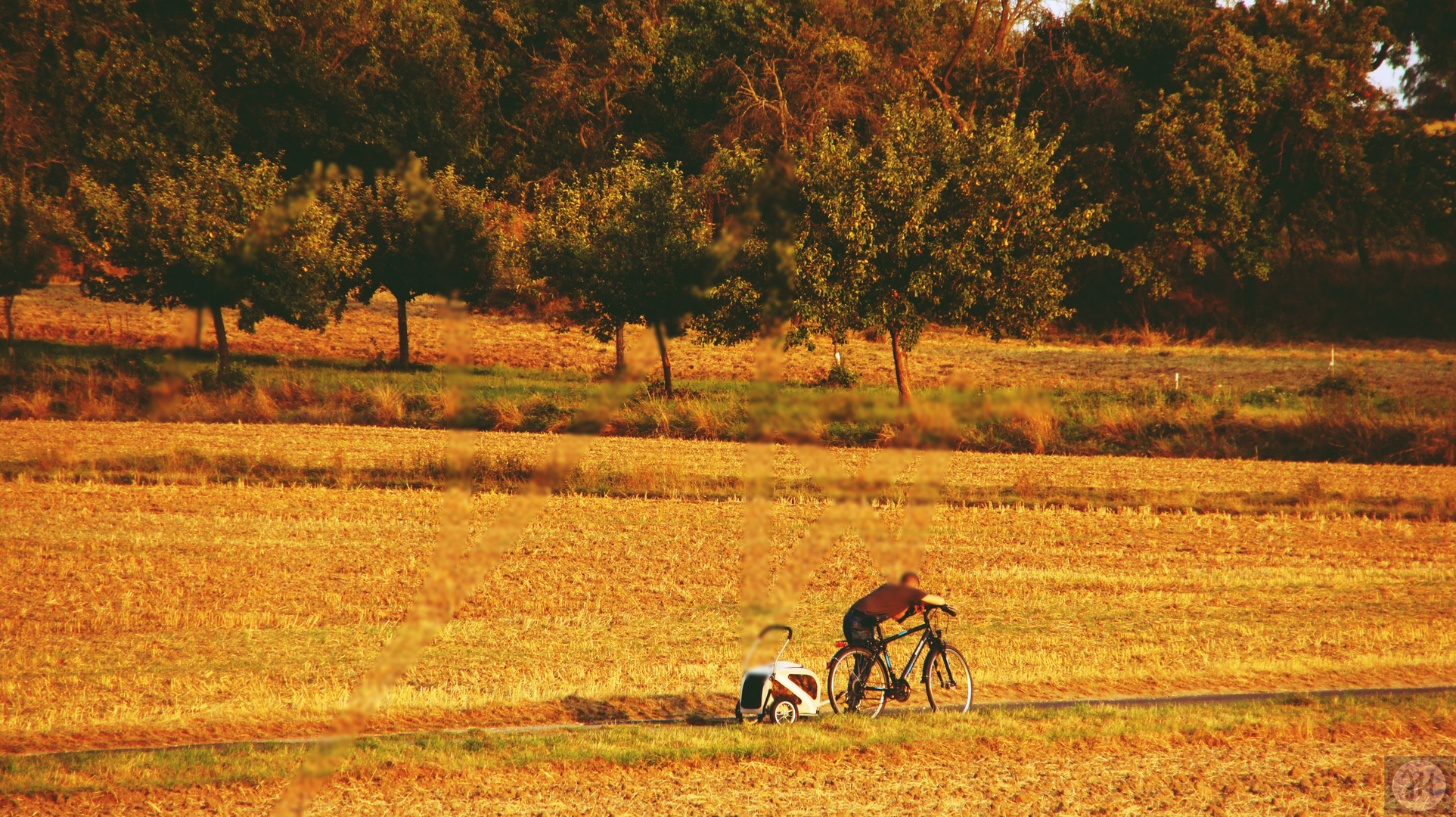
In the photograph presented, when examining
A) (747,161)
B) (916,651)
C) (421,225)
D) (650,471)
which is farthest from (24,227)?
(650,471)

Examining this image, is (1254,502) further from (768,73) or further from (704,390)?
(768,73)

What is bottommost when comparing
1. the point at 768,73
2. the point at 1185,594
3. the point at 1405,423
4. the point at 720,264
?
the point at 1185,594

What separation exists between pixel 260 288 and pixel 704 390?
131 feet

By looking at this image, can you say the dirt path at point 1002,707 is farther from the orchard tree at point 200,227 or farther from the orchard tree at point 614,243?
the orchard tree at point 614,243

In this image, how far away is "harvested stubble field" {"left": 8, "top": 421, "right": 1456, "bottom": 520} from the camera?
32906 millimetres

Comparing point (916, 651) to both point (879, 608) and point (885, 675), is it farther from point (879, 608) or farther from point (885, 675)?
point (879, 608)

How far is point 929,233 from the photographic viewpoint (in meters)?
40.3

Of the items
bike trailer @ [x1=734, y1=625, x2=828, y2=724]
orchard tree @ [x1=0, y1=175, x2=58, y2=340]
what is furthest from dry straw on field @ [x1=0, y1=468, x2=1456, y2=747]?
orchard tree @ [x1=0, y1=175, x2=58, y2=340]

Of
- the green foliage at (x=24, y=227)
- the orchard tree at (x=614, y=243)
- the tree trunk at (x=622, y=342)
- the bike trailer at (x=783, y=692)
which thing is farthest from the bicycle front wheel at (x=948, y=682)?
the tree trunk at (x=622, y=342)

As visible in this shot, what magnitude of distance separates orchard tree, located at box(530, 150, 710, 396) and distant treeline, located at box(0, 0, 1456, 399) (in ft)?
0.73

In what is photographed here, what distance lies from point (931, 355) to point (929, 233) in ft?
74.7

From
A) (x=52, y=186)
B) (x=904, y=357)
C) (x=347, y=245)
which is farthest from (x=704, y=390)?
(x=52, y=186)

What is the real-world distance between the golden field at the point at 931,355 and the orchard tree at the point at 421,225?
784 inches

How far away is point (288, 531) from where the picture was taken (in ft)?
88.1
